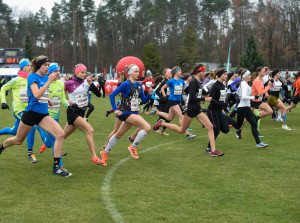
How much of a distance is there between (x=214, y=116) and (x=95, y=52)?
71994 mm

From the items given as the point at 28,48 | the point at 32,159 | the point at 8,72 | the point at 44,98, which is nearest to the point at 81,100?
the point at 44,98

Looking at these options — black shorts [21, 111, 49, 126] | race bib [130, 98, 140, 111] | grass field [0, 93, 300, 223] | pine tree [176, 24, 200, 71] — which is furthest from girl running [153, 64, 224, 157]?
pine tree [176, 24, 200, 71]

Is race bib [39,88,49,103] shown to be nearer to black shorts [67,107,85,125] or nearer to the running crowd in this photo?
the running crowd

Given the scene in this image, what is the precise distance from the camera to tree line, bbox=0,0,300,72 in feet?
194

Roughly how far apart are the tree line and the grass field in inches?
1813

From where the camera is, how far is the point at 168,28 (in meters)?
68.5

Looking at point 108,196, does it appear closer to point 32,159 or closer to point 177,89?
point 32,159

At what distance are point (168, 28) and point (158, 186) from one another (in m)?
64.7

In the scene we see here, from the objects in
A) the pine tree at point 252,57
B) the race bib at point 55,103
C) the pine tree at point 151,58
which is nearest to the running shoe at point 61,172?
the race bib at point 55,103

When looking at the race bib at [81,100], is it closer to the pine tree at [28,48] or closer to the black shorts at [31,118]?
the black shorts at [31,118]

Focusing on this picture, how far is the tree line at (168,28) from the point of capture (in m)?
59.2

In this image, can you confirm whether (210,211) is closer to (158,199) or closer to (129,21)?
(158,199)

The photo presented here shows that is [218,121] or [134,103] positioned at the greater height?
[134,103]

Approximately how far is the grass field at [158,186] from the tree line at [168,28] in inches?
1813
